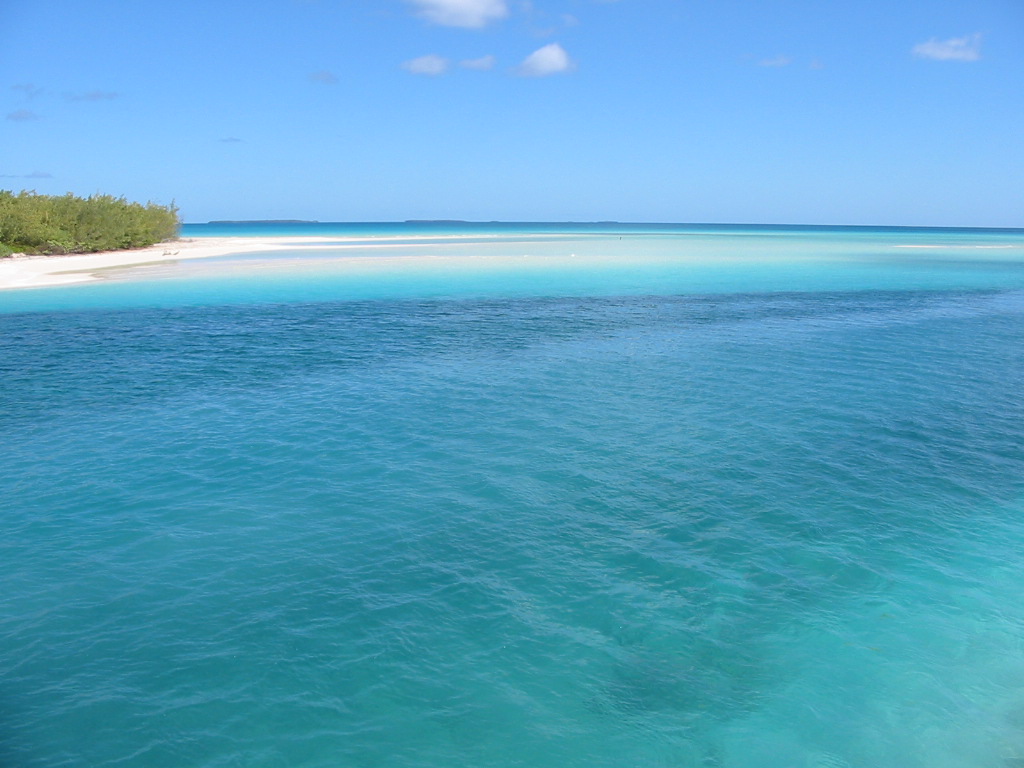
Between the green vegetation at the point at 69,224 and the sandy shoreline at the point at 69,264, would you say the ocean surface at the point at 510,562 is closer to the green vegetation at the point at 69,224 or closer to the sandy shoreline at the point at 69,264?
the sandy shoreline at the point at 69,264

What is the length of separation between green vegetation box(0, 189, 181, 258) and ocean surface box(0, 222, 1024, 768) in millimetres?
33414

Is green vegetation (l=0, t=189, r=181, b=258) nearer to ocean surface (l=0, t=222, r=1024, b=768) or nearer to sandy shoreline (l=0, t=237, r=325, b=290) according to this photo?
sandy shoreline (l=0, t=237, r=325, b=290)

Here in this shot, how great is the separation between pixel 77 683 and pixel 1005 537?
11522 millimetres

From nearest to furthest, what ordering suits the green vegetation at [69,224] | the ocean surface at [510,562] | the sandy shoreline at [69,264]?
1. the ocean surface at [510,562]
2. the sandy shoreline at [69,264]
3. the green vegetation at [69,224]

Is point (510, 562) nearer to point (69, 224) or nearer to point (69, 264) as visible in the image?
point (69, 264)

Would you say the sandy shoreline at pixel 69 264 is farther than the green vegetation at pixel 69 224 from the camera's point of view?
No

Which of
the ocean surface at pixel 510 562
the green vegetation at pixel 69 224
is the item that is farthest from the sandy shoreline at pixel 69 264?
the ocean surface at pixel 510 562

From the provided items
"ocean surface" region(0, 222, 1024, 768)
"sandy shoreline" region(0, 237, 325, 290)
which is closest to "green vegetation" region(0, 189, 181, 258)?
"sandy shoreline" region(0, 237, 325, 290)

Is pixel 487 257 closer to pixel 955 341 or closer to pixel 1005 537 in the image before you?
pixel 955 341

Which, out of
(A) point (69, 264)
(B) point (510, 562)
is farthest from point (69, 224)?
(B) point (510, 562)

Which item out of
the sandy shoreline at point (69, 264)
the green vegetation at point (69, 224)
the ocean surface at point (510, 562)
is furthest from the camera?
the green vegetation at point (69, 224)

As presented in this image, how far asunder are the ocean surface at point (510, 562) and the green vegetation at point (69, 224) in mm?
33414

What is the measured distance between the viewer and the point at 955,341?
2417cm

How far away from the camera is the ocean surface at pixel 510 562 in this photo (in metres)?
6.52
